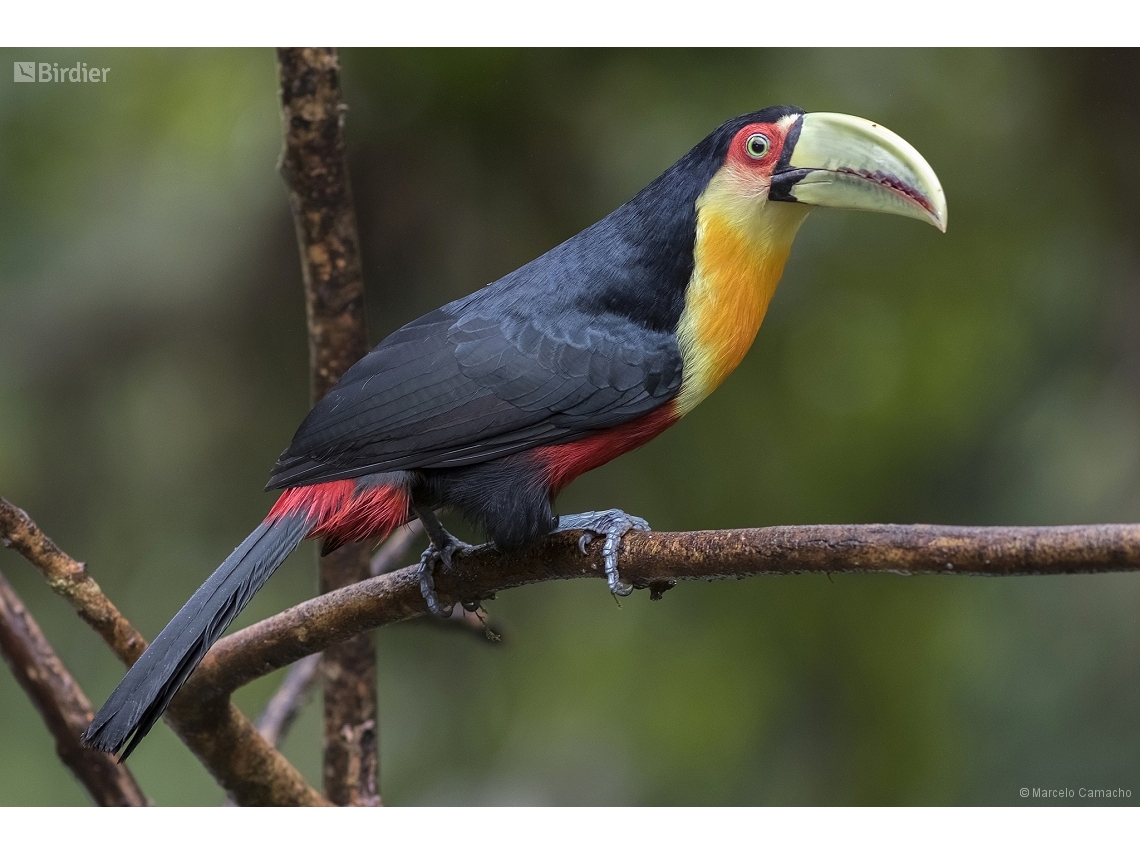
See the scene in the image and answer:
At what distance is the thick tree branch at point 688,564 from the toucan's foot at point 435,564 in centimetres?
1

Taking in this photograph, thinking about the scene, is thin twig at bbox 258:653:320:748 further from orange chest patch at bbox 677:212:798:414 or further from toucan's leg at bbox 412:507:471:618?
orange chest patch at bbox 677:212:798:414

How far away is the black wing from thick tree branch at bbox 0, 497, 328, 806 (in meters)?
0.31

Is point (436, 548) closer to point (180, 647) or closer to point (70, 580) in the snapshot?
point (180, 647)

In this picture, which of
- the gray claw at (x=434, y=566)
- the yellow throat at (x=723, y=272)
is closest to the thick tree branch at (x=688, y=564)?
the gray claw at (x=434, y=566)

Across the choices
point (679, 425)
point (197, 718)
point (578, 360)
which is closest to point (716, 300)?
point (578, 360)

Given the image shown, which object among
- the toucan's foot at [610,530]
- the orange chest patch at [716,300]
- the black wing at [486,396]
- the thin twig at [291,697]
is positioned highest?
the orange chest patch at [716,300]

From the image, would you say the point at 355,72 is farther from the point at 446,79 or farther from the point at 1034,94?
the point at 1034,94

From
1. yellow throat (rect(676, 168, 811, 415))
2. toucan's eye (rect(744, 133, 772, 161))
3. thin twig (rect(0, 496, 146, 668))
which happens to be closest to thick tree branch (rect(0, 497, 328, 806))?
thin twig (rect(0, 496, 146, 668))

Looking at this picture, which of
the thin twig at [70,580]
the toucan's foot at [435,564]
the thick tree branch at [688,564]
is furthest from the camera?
the toucan's foot at [435,564]

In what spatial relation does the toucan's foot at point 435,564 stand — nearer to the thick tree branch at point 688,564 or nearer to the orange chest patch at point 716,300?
the thick tree branch at point 688,564

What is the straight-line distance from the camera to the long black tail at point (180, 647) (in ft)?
4.54

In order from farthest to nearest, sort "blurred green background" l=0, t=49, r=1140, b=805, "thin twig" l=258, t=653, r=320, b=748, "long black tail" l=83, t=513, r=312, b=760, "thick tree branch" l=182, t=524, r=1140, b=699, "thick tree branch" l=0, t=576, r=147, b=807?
"thin twig" l=258, t=653, r=320, b=748 → "blurred green background" l=0, t=49, r=1140, b=805 → "thick tree branch" l=0, t=576, r=147, b=807 → "long black tail" l=83, t=513, r=312, b=760 → "thick tree branch" l=182, t=524, r=1140, b=699

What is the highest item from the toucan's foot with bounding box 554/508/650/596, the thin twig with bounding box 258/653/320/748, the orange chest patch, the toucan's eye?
the toucan's eye

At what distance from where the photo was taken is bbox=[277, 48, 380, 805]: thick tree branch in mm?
1884
